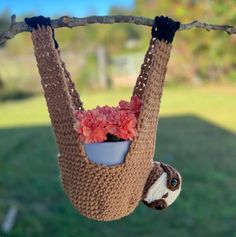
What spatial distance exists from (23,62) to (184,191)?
27.6ft

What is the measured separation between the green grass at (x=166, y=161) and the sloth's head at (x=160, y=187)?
183 centimetres

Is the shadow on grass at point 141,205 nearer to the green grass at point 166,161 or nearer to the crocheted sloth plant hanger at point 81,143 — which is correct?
the green grass at point 166,161

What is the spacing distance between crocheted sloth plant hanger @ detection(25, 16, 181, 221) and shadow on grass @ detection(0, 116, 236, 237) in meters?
1.90

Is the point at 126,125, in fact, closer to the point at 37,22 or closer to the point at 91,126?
the point at 91,126

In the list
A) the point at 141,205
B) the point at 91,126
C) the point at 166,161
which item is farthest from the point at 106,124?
the point at 166,161

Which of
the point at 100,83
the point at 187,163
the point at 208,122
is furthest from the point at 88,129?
the point at 100,83

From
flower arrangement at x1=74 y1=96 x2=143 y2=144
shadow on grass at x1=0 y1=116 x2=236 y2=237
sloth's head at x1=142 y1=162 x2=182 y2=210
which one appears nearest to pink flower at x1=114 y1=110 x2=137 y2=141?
flower arrangement at x1=74 y1=96 x2=143 y2=144

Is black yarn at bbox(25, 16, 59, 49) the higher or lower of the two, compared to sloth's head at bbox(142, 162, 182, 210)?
higher

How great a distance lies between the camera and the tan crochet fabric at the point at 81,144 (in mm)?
938

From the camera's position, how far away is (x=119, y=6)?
15.5 metres

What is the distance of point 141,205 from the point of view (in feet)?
11.0

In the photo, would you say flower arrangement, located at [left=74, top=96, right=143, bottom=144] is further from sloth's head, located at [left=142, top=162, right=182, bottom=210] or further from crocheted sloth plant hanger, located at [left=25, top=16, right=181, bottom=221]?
sloth's head, located at [left=142, top=162, right=182, bottom=210]

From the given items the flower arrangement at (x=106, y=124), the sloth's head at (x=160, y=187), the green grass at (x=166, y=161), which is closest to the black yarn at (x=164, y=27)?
the flower arrangement at (x=106, y=124)

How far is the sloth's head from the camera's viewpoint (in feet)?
3.38
